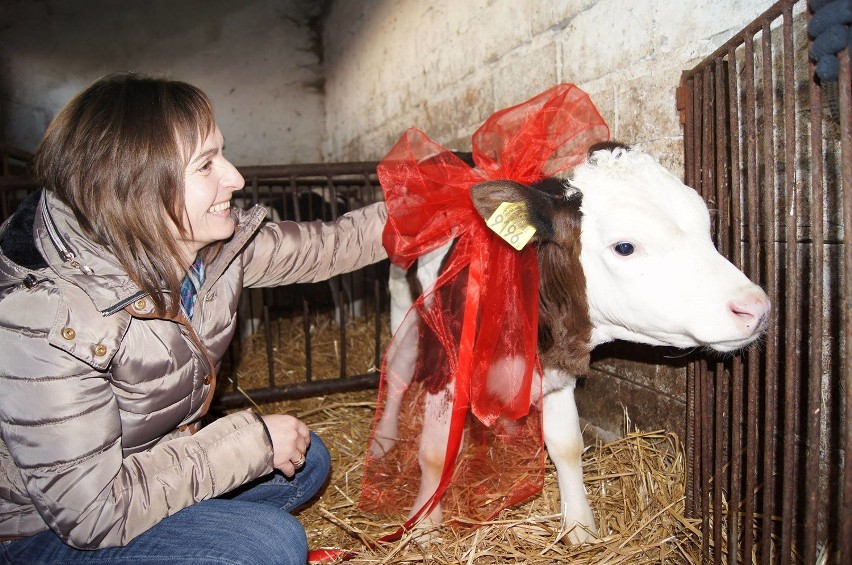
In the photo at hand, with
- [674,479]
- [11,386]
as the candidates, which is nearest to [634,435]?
[674,479]

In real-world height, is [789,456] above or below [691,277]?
below

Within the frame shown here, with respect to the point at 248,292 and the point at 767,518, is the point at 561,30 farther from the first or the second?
the point at 248,292

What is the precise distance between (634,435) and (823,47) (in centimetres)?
174

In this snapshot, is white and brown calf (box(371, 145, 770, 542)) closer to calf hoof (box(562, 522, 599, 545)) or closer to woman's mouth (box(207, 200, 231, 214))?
calf hoof (box(562, 522, 599, 545))

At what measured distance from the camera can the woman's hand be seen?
1770mm

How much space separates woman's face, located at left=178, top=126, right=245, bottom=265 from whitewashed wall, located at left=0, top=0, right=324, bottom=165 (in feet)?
26.2

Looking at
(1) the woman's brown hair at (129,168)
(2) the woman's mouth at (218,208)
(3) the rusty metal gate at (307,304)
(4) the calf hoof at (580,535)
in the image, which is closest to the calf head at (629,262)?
(4) the calf hoof at (580,535)

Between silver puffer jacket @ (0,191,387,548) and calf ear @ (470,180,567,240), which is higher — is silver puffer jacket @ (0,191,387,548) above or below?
below

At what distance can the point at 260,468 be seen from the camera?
1706 mm

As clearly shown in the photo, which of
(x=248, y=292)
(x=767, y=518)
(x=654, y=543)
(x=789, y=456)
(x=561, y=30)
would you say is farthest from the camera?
(x=248, y=292)

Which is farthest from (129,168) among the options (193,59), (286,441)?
(193,59)

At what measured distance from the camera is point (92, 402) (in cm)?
150

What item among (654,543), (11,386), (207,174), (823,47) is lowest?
(654,543)

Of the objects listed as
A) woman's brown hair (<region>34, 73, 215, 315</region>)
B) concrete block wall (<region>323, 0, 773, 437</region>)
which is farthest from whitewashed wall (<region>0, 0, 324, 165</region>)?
woman's brown hair (<region>34, 73, 215, 315</region>)
